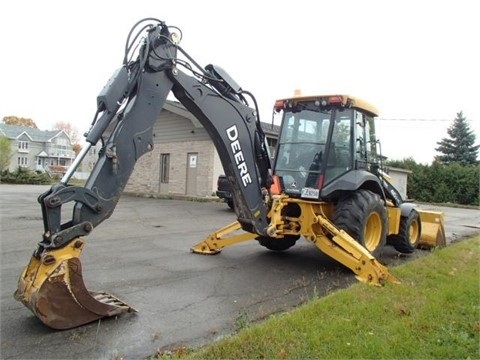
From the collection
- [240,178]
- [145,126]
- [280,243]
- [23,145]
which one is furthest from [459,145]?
[23,145]

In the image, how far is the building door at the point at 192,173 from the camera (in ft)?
65.3

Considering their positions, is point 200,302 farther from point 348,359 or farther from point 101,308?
point 348,359

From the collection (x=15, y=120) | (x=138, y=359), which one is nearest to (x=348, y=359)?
(x=138, y=359)

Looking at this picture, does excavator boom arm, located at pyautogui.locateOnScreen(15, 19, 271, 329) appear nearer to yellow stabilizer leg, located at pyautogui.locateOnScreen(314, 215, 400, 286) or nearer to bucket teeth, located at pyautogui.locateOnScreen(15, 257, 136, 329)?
bucket teeth, located at pyautogui.locateOnScreen(15, 257, 136, 329)

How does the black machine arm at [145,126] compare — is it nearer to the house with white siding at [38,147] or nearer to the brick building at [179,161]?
the brick building at [179,161]

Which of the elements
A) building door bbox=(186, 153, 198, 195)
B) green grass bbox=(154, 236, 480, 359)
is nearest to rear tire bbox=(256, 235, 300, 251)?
green grass bbox=(154, 236, 480, 359)

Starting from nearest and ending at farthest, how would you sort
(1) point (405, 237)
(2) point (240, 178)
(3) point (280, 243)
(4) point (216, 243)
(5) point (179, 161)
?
(2) point (240, 178) → (4) point (216, 243) → (3) point (280, 243) → (1) point (405, 237) → (5) point (179, 161)

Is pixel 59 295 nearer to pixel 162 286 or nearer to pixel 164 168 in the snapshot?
pixel 162 286

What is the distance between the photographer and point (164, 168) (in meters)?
21.8

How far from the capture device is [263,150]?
5781 mm

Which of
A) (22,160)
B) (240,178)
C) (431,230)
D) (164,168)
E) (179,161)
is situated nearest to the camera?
(240,178)

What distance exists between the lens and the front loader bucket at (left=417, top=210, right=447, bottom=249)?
900cm

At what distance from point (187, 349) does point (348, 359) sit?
1.34m

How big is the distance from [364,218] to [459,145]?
126 ft
